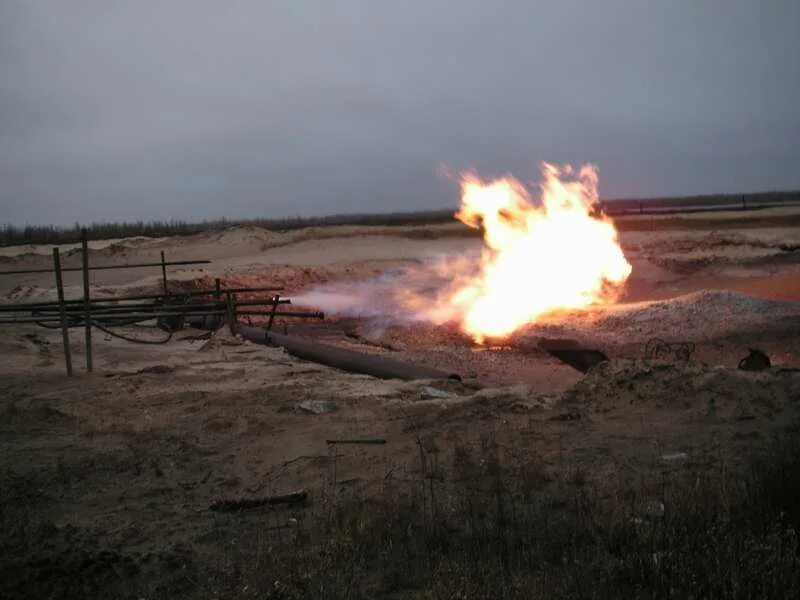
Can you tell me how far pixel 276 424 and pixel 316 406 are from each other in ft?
2.50

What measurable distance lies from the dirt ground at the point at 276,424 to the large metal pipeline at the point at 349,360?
0.36 metres

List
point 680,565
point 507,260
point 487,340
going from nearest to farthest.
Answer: point 680,565
point 487,340
point 507,260

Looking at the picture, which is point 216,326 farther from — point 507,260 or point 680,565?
point 680,565

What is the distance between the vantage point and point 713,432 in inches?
335

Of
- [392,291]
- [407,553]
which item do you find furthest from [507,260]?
[407,553]

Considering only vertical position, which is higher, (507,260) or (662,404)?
(507,260)

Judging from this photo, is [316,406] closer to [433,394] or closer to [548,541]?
[433,394]

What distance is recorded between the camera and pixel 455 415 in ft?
31.9

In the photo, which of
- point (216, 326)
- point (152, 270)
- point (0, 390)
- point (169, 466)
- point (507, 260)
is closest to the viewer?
point (169, 466)

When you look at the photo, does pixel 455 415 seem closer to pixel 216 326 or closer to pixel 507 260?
pixel 216 326

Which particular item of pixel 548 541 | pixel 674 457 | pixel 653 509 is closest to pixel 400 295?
pixel 674 457

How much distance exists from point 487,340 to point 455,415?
9.20 meters

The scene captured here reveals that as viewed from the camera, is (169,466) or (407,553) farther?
(169,466)

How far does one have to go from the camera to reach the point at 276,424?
9.95 m
